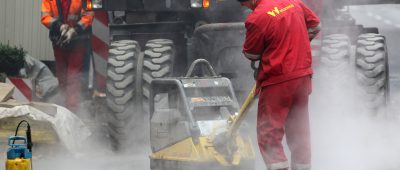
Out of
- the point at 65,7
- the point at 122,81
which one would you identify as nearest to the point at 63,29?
the point at 65,7

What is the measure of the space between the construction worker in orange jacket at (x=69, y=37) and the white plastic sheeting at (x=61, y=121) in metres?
1.76

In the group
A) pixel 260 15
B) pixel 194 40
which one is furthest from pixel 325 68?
pixel 260 15

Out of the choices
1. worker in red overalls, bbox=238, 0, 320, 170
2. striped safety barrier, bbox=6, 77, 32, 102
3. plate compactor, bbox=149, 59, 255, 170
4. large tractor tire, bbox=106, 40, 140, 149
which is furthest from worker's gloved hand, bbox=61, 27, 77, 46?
worker in red overalls, bbox=238, 0, 320, 170

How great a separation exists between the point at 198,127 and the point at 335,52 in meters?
2.35

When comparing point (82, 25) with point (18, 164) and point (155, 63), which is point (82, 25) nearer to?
point (155, 63)

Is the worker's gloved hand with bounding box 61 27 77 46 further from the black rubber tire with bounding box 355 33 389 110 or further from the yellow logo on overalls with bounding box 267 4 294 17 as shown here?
the yellow logo on overalls with bounding box 267 4 294 17

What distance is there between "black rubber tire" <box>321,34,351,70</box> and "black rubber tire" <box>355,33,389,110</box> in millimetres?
134

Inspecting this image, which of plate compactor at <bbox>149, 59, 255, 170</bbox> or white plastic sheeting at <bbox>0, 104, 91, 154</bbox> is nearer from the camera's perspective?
plate compactor at <bbox>149, 59, 255, 170</bbox>

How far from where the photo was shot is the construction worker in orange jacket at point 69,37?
1069cm

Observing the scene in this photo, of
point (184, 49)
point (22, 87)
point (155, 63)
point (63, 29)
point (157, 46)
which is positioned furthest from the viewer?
point (22, 87)

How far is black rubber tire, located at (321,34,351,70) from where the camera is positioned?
8.61m

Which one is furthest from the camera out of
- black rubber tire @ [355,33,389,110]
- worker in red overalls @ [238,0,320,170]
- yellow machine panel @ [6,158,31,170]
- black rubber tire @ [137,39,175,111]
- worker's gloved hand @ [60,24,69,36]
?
worker's gloved hand @ [60,24,69,36]

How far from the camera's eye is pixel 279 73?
6.19m

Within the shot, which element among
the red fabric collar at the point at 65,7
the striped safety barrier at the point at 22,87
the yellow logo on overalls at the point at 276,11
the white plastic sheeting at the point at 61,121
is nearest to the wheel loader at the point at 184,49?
the white plastic sheeting at the point at 61,121
